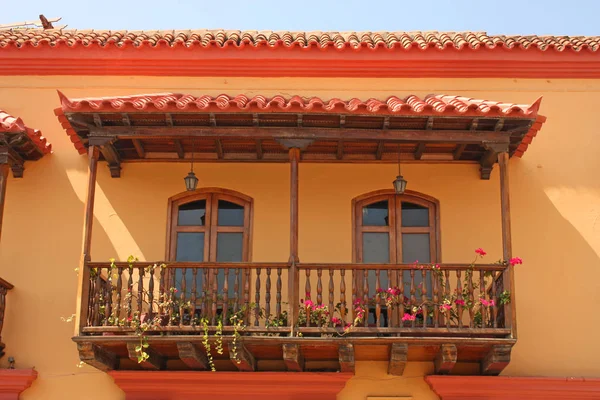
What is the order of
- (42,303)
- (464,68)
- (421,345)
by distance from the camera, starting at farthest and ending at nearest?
(464,68), (42,303), (421,345)

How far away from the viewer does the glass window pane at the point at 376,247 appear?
1308 cm

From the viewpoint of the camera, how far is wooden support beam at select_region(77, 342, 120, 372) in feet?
38.3

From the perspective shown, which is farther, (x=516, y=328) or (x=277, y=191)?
(x=277, y=191)

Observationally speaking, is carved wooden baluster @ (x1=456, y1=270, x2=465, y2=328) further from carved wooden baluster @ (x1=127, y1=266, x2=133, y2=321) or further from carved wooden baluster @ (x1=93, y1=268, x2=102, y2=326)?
carved wooden baluster @ (x1=93, y1=268, x2=102, y2=326)

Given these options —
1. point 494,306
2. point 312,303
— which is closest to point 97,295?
point 312,303

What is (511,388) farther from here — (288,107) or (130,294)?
(130,294)

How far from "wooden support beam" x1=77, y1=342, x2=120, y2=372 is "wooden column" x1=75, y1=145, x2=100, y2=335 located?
7.4 inches

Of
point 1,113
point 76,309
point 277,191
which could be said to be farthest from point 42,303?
point 277,191

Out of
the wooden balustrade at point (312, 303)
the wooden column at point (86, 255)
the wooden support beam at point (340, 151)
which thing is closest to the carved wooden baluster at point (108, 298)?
the wooden balustrade at point (312, 303)

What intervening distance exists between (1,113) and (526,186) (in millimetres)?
6665

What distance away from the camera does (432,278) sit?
11.8 m

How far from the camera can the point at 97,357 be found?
11820mm

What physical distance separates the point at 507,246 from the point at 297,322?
2.51 meters

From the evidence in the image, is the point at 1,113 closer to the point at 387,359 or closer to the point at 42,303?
the point at 42,303
